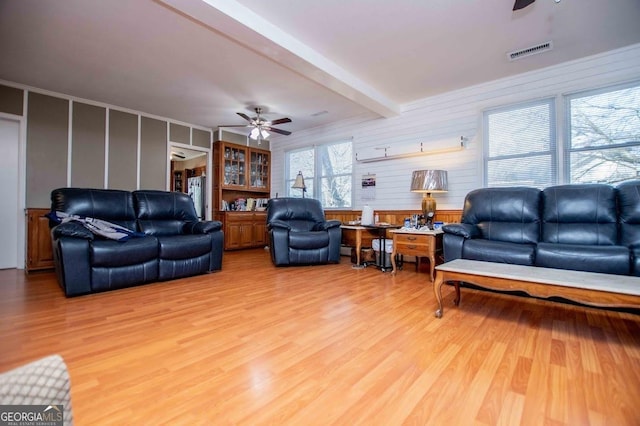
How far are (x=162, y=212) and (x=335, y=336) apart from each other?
326 cm

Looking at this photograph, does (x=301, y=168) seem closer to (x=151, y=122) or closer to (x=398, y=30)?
(x=151, y=122)

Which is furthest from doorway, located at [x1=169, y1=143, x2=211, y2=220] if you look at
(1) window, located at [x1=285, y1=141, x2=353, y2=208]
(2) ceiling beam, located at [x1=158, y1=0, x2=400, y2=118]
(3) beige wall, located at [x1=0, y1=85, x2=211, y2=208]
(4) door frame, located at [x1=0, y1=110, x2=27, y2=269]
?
(2) ceiling beam, located at [x1=158, y1=0, x2=400, y2=118]

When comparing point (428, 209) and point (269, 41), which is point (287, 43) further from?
point (428, 209)

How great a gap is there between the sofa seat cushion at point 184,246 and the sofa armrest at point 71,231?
691 millimetres

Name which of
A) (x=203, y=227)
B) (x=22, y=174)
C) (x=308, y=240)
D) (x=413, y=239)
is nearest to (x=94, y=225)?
(x=203, y=227)

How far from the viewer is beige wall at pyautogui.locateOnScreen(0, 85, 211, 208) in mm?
4297

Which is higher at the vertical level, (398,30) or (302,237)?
(398,30)

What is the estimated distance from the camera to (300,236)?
4336 millimetres

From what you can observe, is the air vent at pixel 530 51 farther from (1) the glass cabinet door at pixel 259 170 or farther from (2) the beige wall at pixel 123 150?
(2) the beige wall at pixel 123 150

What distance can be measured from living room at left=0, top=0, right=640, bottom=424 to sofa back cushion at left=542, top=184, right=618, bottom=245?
2.47ft

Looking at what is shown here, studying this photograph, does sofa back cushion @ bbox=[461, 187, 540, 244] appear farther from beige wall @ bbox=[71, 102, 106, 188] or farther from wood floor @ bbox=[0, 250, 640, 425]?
beige wall @ bbox=[71, 102, 106, 188]

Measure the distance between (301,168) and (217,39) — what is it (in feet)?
12.1

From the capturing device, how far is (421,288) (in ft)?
10.7

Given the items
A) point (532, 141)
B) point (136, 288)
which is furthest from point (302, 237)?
point (532, 141)
